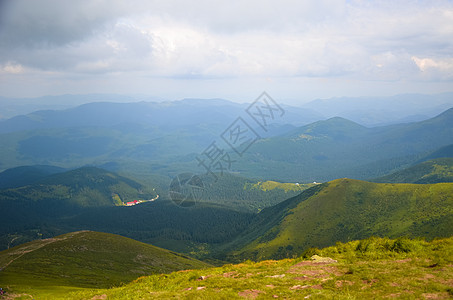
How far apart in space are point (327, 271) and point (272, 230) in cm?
13941

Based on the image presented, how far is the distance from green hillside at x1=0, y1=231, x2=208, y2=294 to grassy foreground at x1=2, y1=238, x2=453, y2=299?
1072 inches

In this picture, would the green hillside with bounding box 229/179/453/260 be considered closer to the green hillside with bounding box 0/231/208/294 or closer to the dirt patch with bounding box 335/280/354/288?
the green hillside with bounding box 0/231/208/294

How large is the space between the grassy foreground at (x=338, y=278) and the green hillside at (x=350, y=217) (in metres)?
87.4

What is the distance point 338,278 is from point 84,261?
240 ft

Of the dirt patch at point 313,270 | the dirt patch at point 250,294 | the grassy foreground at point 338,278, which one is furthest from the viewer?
the dirt patch at point 313,270

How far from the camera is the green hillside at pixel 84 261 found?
167 ft

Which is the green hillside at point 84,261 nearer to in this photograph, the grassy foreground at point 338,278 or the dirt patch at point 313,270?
the grassy foreground at point 338,278

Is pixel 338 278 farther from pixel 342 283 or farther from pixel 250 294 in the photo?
pixel 250 294

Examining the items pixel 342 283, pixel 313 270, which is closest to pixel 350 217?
pixel 313 270

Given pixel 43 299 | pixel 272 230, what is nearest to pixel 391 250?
pixel 43 299

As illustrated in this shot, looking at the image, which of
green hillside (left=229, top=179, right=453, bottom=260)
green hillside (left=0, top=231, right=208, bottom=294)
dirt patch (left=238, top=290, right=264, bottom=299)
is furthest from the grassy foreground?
green hillside (left=229, top=179, right=453, bottom=260)

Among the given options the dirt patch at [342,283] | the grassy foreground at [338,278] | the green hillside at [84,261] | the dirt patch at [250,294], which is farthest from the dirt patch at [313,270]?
the green hillside at [84,261]

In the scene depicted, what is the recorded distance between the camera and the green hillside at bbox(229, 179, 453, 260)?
107375 millimetres

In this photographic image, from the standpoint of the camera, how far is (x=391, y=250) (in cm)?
2441
